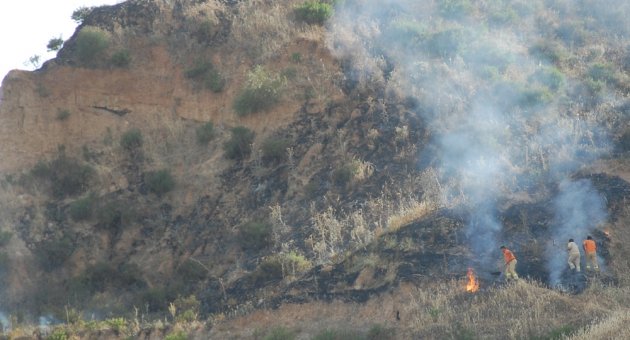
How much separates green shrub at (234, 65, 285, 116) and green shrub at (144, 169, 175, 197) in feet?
8.37

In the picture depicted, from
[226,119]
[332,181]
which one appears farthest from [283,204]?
[226,119]

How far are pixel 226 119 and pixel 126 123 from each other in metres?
2.91

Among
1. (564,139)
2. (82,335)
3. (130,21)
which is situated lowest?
(82,335)

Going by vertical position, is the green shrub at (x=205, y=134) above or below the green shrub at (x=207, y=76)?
below

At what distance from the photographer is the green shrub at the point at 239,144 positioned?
2384 cm

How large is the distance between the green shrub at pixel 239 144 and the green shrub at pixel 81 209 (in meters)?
3.70

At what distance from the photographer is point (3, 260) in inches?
861

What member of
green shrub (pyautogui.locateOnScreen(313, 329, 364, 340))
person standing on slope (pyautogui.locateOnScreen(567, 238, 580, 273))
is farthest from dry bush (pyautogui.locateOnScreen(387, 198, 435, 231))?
person standing on slope (pyautogui.locateOnScreen(567, 238, 580, 273))

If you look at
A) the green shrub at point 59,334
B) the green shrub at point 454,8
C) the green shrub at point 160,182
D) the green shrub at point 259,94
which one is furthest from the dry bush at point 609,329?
the green shrub at point 454,8

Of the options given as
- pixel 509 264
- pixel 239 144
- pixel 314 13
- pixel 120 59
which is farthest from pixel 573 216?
pixel 120 59

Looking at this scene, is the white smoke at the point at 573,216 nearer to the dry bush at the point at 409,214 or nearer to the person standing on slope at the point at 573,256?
the person standing on slope at the point at 573,256

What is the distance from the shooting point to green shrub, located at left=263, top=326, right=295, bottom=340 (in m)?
16.4

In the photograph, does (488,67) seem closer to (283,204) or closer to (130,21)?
(283,204)

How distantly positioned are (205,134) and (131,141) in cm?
206
